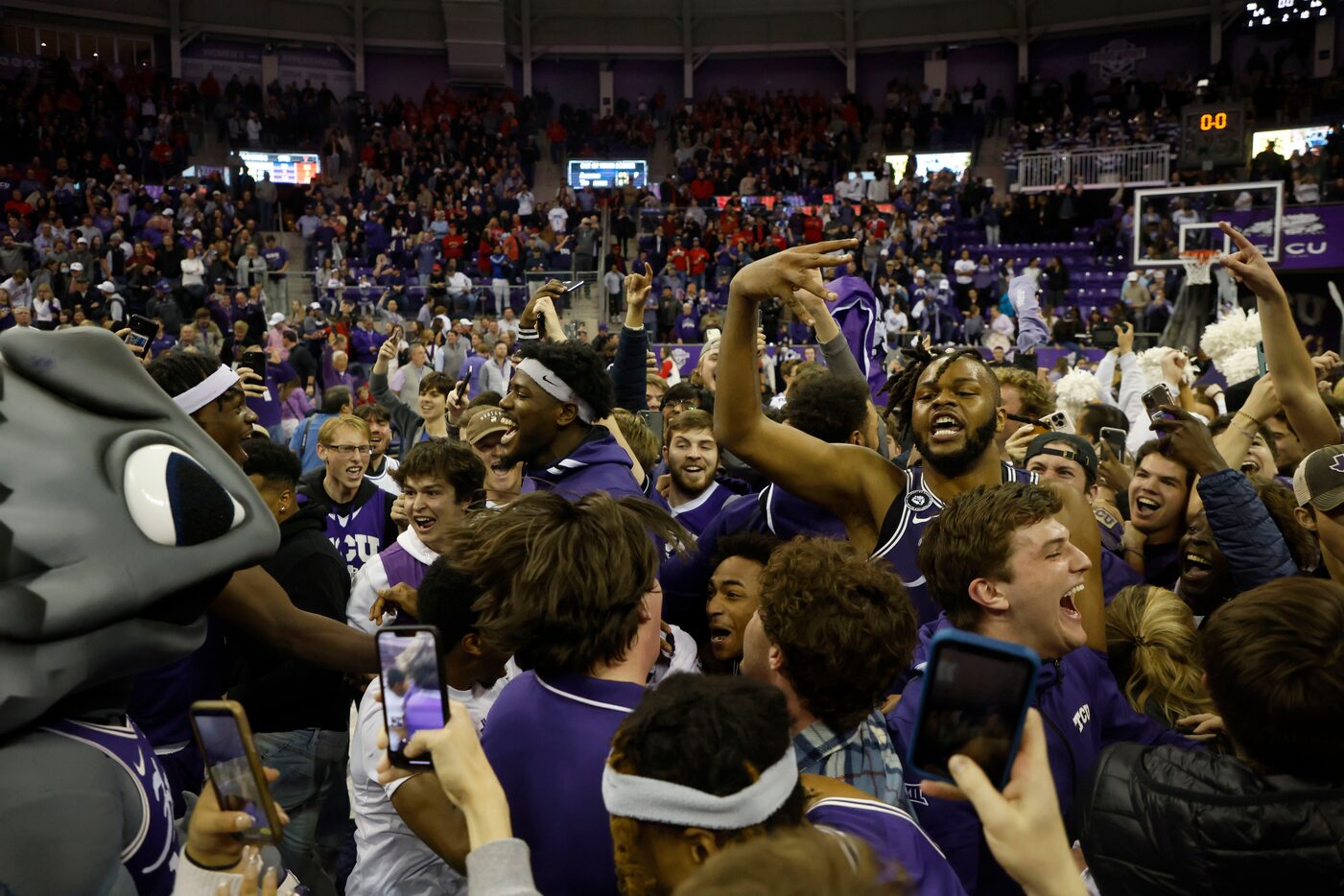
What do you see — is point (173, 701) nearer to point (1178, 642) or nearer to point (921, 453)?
point (921, 453)

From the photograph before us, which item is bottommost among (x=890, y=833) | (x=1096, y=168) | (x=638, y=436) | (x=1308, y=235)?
(x=890, y=833)

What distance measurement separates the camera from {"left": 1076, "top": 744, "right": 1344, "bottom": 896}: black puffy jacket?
1.63 metres

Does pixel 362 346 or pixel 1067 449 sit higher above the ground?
pixel 362 346

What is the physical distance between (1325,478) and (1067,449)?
1.21 metres

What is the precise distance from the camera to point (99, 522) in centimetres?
187

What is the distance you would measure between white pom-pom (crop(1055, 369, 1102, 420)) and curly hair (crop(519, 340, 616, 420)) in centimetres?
378

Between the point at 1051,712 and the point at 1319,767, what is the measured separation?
2.28 ft

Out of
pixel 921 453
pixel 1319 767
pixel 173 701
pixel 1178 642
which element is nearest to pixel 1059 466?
pixel 921 453

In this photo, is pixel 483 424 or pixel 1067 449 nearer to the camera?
pixel 1067 449

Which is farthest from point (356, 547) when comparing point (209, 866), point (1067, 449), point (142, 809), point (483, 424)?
point (209, 866)

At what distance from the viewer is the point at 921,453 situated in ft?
10.9

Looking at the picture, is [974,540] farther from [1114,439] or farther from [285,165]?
[285,165]

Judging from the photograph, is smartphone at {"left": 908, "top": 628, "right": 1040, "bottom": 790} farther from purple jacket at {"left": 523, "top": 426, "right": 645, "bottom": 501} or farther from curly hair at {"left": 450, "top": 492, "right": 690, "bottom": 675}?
purple jacket at {"left": 523, "top": 426, "right": 645, "bottom": 501}

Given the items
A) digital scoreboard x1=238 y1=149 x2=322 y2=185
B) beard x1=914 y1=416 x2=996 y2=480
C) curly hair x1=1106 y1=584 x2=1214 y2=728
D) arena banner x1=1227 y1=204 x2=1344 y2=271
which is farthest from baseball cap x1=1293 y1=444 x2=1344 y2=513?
digital scoreboard x1=238 y1=149 x2=322 y2=185
